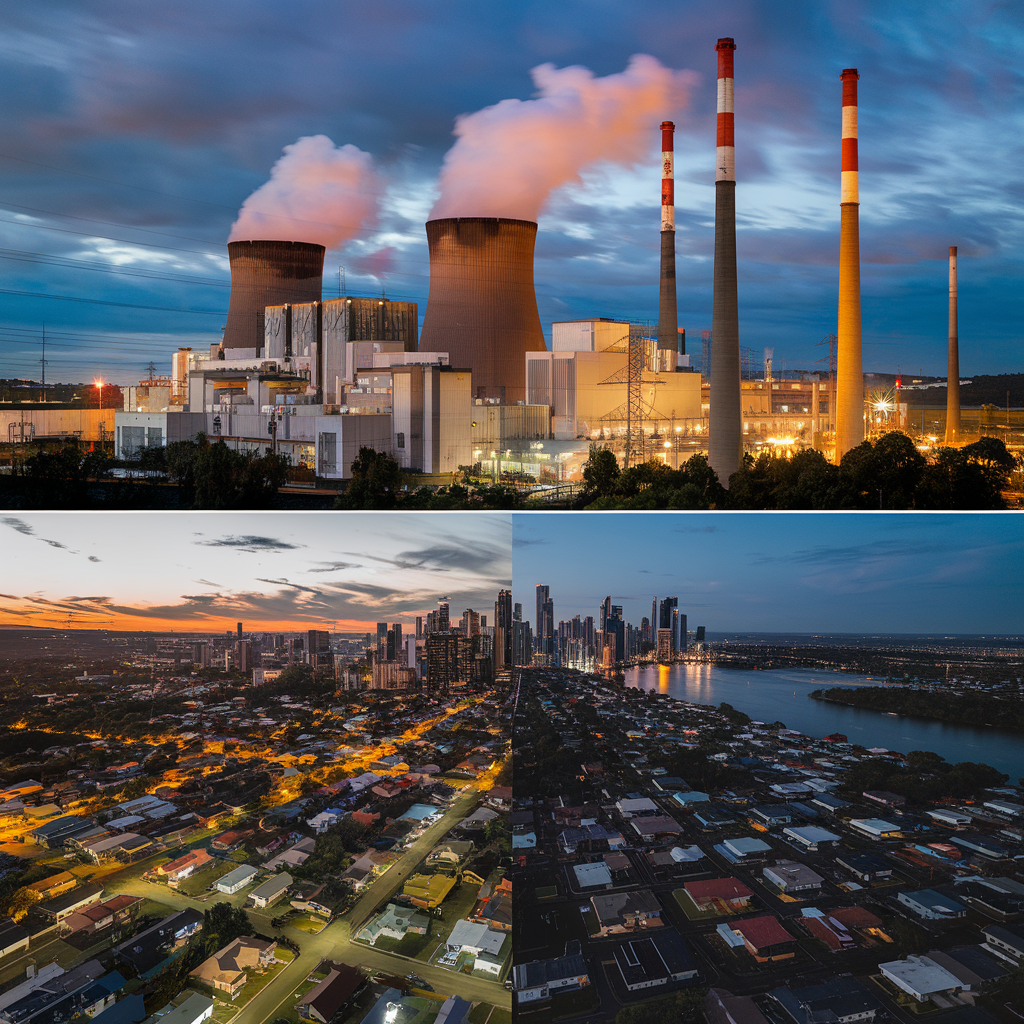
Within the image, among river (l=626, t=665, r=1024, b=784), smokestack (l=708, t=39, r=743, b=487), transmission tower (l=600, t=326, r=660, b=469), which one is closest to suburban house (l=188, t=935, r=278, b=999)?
river (l=626, t=665, r=1024, b=784)

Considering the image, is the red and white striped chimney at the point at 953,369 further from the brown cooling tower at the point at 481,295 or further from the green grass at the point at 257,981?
the green grass at the point at 257,981

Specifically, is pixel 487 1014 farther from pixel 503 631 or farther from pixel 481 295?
pixel 481 295

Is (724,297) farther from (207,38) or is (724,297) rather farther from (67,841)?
(67,841)

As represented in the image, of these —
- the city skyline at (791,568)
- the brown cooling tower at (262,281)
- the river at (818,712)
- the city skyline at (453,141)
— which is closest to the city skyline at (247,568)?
the city skyline at (791,568)

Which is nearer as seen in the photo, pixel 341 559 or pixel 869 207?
pixel 341 559

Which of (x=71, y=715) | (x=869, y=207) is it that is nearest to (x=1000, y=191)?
(x=869, y=207)

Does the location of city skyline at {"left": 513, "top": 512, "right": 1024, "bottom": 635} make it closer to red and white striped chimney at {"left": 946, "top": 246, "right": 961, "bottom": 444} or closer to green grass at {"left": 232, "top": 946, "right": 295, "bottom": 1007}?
green grass at {"left": 232, "top": 946, "right": 295, "bottom": 1007}
